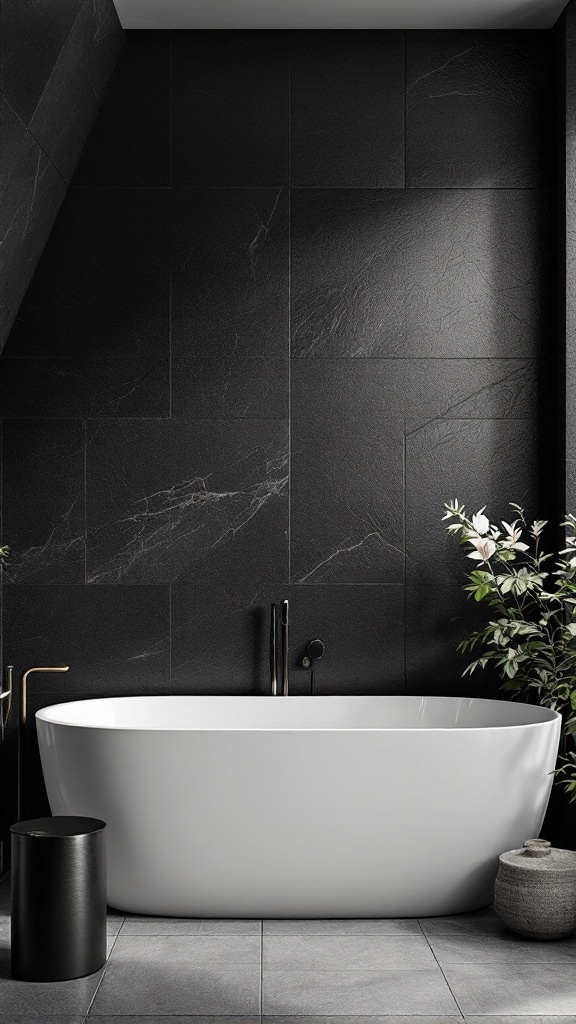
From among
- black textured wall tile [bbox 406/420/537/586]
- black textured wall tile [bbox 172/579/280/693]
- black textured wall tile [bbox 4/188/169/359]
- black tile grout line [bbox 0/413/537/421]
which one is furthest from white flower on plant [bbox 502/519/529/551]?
black textured wall tile [bbox 4/188/169/359]

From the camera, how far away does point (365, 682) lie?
152 inches

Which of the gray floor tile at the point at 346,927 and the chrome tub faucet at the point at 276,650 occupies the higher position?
the chrome tub faucet at the point at 276,650

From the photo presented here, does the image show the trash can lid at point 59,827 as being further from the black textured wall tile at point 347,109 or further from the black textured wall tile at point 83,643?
the black textured wall tile at point 347,109

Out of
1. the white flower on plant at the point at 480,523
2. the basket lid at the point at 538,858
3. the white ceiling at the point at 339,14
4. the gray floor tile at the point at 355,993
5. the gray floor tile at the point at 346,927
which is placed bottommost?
the gray floor tile at the point at 346,927

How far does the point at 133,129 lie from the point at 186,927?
3065 mm

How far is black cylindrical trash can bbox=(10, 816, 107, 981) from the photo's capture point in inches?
104

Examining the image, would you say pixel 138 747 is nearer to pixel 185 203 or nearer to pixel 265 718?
pixel 265 718

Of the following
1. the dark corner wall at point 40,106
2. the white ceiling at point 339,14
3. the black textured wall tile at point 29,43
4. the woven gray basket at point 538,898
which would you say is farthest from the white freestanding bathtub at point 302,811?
the white ceiling at point 339,14

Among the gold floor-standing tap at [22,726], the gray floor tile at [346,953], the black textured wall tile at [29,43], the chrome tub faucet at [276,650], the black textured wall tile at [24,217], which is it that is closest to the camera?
the gray floor tile at [346,953]

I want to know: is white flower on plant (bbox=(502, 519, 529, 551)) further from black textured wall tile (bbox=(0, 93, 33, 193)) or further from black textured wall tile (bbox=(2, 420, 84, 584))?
black textured wall tile (bbox=(0, 93, 33, 193))

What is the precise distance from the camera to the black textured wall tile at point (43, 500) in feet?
12.7

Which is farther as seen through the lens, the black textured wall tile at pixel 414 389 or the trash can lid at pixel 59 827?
the black textured wall tile at pixel 414 389

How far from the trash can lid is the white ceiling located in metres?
3.04

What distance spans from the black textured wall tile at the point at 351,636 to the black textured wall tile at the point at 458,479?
20 centimetres
